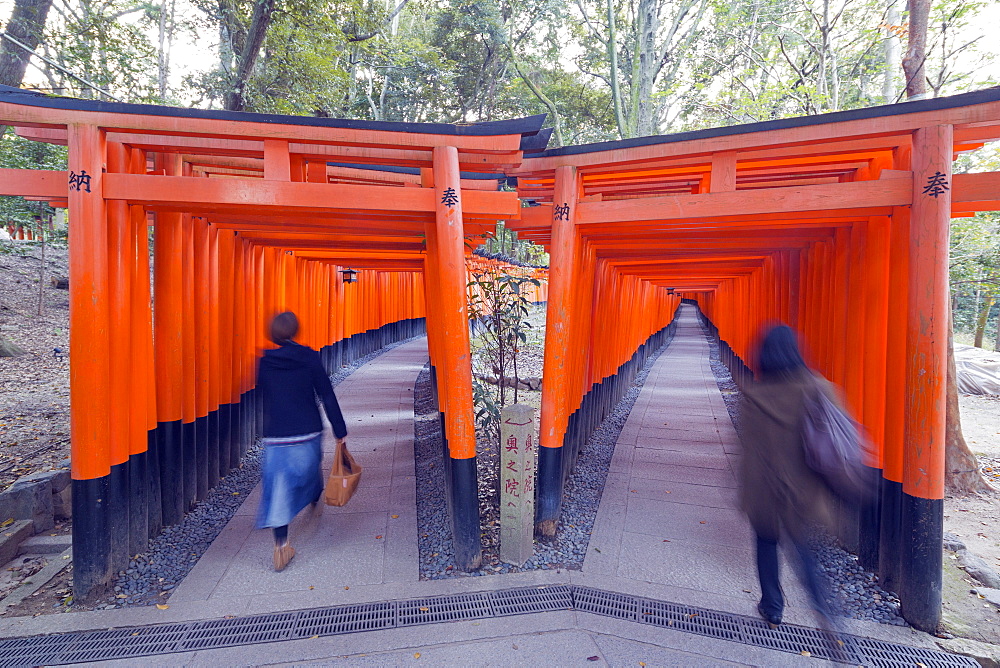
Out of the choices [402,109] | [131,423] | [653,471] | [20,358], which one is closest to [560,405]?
[653,471]

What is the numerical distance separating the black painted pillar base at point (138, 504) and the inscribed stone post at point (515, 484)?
7.96 feet

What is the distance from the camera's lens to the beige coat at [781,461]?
2.65 metres

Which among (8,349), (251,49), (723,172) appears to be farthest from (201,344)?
(8,349)

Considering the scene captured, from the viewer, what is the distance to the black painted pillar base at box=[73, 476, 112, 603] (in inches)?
127

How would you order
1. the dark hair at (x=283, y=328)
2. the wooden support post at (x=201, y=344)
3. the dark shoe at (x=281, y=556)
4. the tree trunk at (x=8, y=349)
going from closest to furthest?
the dark hair at (x=283, y=328), the dark shoe at (x=281, y=556), the wooden support post at (x=201, y=344), the tree trunk at (x=8, y=349)

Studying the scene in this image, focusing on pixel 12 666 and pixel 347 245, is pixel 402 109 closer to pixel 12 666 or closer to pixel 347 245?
pixel 347 245

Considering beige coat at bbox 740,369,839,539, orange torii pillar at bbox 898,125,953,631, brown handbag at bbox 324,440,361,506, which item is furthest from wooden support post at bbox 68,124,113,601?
orange torii pillar at bbox 898,125,953,631

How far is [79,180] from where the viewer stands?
311cm

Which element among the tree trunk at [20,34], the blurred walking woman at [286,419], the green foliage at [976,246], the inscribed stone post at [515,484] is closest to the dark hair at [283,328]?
the blurred walking woman at [286,419]

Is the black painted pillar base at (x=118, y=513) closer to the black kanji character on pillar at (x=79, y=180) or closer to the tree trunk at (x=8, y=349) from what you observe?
the black kanji character on pillar at (x=79, y=180)

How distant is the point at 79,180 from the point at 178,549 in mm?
2533

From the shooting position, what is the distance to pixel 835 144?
11.0ft

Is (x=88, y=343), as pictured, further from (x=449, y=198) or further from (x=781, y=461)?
(x=781, y=461)

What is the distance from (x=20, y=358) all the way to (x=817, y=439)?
42.4 ft
